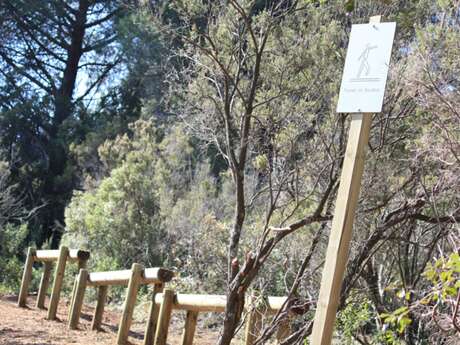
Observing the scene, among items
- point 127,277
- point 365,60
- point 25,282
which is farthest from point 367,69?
point 25,282

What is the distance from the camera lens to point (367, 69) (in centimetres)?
377

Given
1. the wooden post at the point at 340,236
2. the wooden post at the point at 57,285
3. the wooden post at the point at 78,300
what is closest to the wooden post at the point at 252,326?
the wooden post at the point at 340,236

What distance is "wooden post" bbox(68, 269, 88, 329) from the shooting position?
969cm

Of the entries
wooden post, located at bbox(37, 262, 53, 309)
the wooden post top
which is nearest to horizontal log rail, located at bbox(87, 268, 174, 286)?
the wooden post top

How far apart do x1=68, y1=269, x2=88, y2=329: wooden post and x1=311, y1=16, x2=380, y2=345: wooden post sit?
21.6 feet

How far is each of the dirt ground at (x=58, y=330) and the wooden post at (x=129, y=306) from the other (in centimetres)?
24

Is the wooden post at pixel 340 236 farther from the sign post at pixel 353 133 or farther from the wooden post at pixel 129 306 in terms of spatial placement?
the wooden post at pixel 129 306

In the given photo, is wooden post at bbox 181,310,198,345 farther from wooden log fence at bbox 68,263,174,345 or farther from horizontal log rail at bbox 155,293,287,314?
wooden log fence at bbox 68,263,174,345

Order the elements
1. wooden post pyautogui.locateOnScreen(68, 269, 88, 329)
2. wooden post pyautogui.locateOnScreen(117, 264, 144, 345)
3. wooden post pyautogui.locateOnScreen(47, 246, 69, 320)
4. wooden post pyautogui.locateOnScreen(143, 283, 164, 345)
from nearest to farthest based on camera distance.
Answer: wooden post pyautogui.locateOnScreen(143, 283, 164, 345)
wooden post pyautogui.locateOnScreen(117, 264, 144, 345)
wooden post pyautogui.locateOnScreen(68, 269, 88, 329)
wooden post pyautogui.locateOnScreen(47, 246, 69, 320)

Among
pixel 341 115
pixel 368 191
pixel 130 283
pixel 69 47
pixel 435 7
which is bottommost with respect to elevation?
pixel 130 283

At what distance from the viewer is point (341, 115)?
622cm

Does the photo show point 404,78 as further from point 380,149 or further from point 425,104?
point 380,149

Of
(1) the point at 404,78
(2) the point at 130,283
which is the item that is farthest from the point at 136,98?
(1) the point at 404,78

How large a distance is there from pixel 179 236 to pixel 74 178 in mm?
9016
